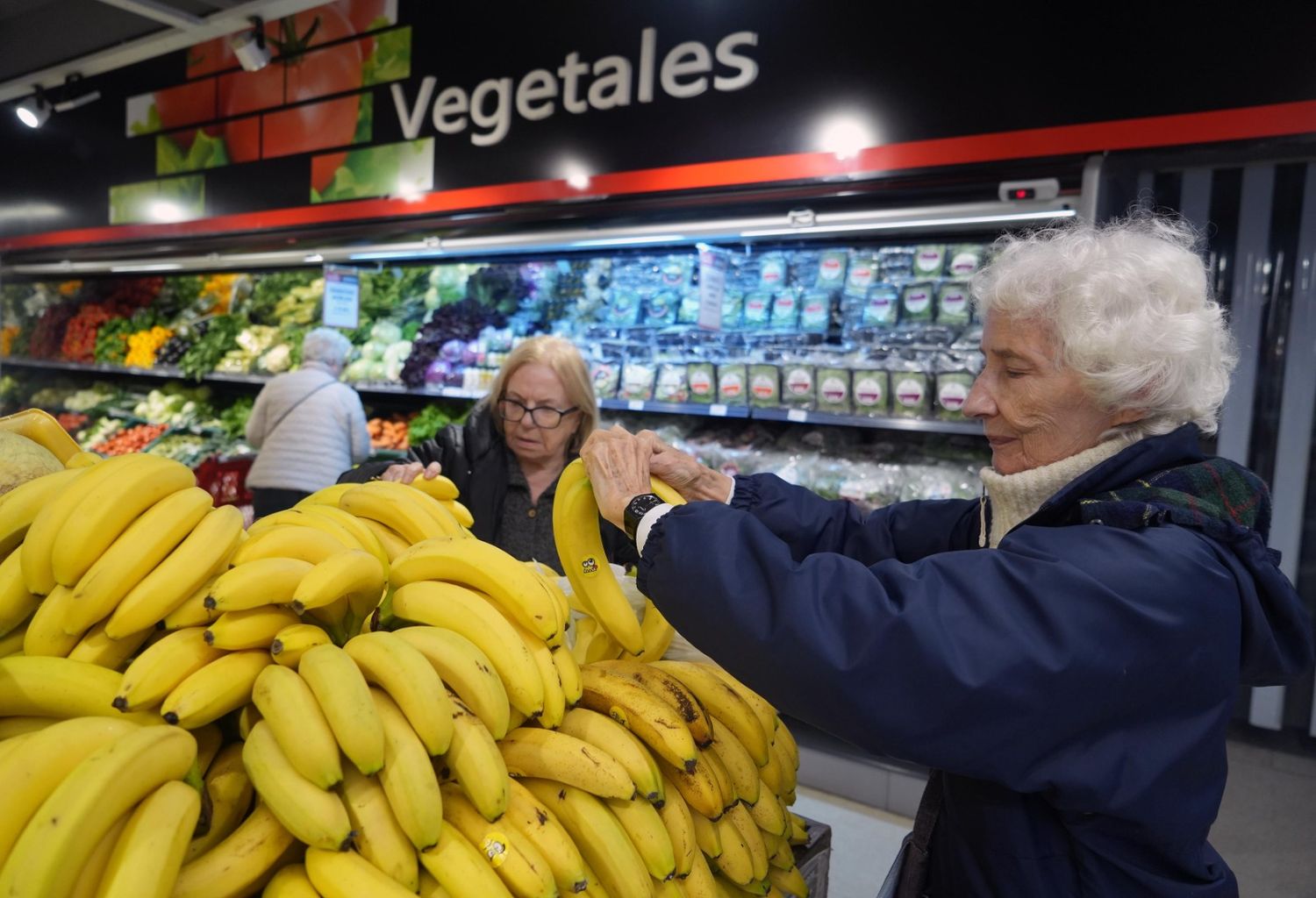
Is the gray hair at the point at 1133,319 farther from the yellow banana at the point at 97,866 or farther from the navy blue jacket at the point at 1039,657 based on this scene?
the yellow banana at the point at 97,866

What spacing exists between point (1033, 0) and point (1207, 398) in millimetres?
2387

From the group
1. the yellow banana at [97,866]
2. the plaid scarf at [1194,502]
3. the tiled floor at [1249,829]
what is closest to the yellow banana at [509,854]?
the yellow banana at [97,866]

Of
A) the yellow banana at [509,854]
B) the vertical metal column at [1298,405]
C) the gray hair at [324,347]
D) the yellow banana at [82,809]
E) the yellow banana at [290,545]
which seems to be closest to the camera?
the yellow banana at [82,809]

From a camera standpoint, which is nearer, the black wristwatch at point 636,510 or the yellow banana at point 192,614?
the yellow banana at point 192,614

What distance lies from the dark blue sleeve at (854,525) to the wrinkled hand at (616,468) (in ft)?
1.46

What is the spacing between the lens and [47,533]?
1079 mm

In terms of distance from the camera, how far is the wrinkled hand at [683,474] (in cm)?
160

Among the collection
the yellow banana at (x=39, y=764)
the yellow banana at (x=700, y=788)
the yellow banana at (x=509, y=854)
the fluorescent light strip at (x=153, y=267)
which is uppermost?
the fluorescent light strip at (x=153, y=267)

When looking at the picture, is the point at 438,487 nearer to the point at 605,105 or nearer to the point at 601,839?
the point at 601,839

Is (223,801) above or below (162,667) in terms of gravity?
below

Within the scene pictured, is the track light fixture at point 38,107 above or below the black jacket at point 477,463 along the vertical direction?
above

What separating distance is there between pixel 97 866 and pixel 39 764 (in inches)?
4.6

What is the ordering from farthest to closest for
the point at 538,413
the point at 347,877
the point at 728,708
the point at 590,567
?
the point at 538,413
the point at 590,567
the point at 728,708
the point at 347,877

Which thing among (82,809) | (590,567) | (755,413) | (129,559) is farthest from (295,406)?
(82,809)
